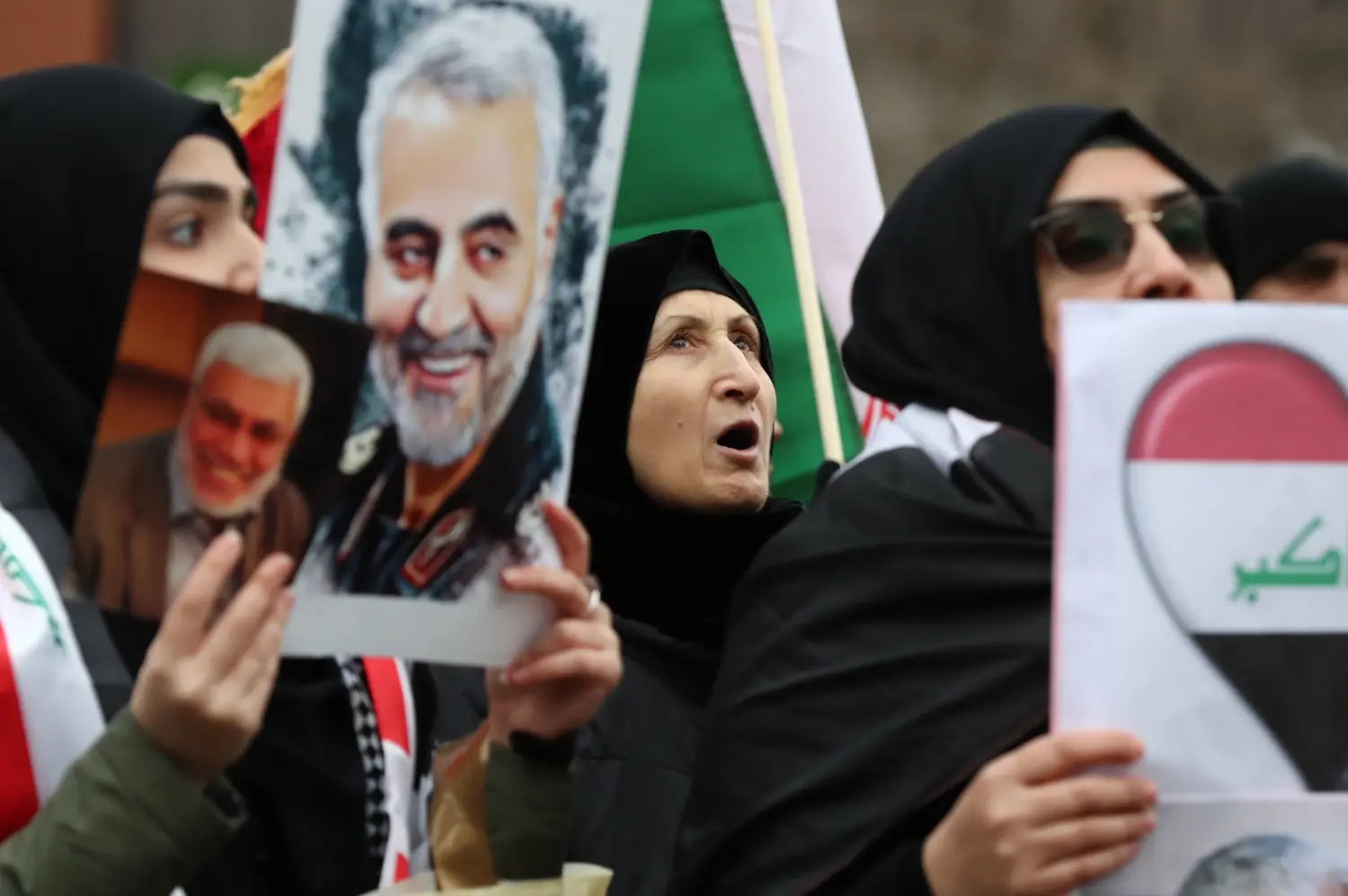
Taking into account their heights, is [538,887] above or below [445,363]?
below

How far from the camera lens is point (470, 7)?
2184 millimetres

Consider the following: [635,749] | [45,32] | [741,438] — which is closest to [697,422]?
[741,438]

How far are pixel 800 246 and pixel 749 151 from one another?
55cm

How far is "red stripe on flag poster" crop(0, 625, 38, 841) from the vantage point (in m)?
2.15

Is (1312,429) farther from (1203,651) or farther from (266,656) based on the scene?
(266,656)

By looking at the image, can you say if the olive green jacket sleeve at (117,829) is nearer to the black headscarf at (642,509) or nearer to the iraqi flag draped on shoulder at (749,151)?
the black headscarf at (642,509)

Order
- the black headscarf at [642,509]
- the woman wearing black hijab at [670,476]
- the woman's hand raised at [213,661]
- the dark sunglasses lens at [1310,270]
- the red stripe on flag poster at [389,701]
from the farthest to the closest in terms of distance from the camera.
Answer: the dark sunglasses lens at [1310,270]
the black headscarf at [642,509]
the woman wearing black hijab at [670,476]
the red stripe on flag poster at [389,701]
the woman's hand raised at [213,661]

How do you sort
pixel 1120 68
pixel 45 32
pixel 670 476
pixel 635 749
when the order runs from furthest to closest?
pixel 1120 68 < pixel 45 32 < pixel 670 476 < pixel 635 749

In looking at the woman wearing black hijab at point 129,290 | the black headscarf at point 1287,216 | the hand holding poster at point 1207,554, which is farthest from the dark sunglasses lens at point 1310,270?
the woman wearing black hijab at point 129,290

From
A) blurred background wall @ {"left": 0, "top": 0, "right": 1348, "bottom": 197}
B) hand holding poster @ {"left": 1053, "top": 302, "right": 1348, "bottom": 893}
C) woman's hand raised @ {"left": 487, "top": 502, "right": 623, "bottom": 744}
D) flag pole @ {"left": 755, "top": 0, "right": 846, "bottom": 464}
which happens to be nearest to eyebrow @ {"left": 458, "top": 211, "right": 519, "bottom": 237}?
woman's hand raised @ {"left": 487, "top": 502, "right": 623, "bottom": 744}

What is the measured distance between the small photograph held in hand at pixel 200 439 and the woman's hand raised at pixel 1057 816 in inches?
25.7

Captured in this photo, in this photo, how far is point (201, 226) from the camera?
7.89 feet

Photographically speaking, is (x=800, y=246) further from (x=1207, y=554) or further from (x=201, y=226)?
(x=1207, y=554)

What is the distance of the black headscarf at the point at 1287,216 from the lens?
360 cm
